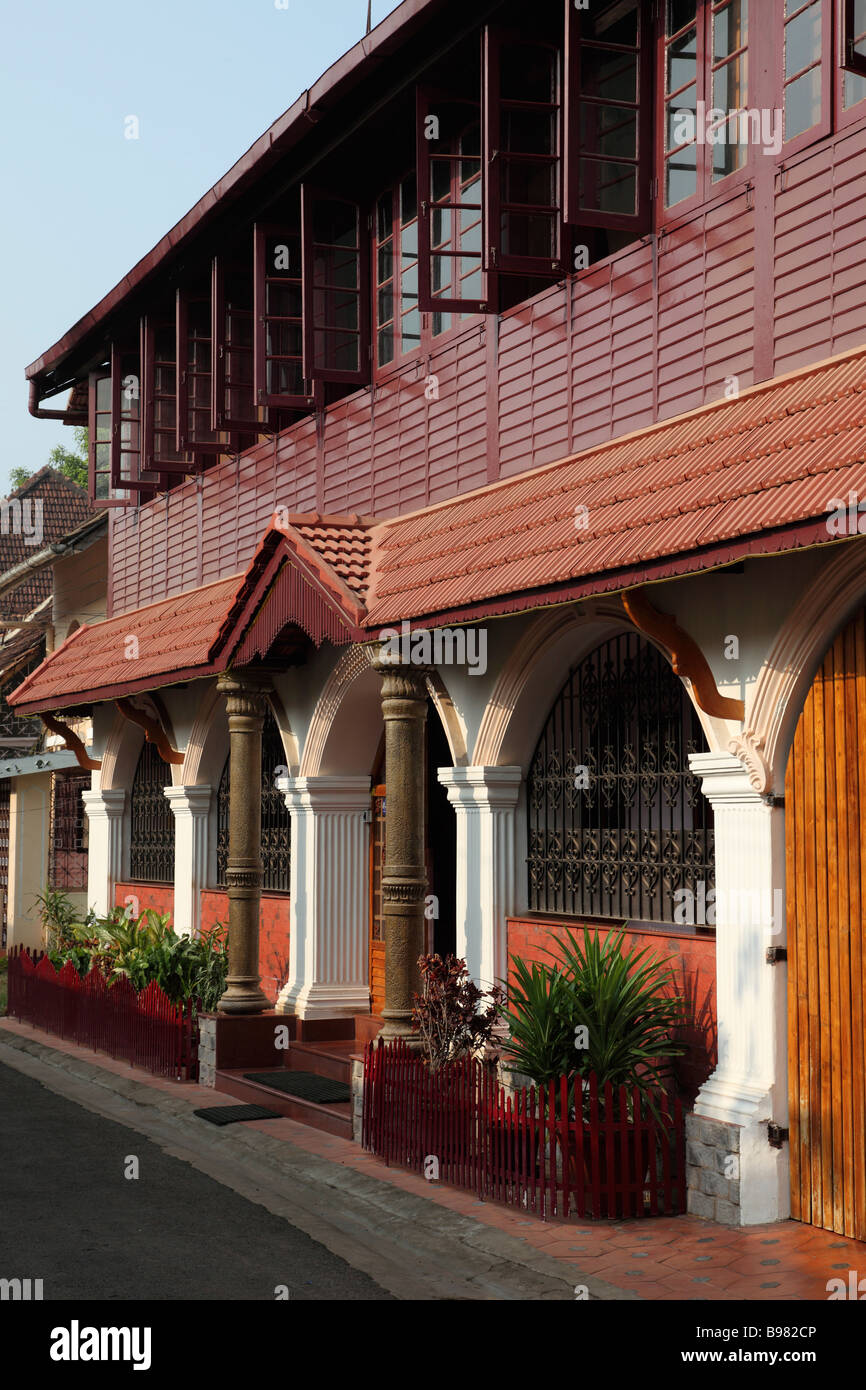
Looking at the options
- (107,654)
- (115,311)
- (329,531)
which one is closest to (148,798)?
(107,654)

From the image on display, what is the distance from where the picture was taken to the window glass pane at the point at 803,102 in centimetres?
855

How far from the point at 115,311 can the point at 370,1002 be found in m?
8.71

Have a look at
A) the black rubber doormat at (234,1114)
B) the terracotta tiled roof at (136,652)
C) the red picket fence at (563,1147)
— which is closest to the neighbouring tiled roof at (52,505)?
the terracotta tiled roof at (136,652)

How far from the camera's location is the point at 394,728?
1123 cm

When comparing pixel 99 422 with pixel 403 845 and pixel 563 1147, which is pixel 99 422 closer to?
pixel 403 845

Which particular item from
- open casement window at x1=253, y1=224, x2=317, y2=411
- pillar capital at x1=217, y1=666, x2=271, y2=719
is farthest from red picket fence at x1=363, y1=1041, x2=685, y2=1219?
open casement window at x1=253, y1=224, x2=317, y2=411

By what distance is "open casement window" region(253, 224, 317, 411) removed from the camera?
1447 centimetres

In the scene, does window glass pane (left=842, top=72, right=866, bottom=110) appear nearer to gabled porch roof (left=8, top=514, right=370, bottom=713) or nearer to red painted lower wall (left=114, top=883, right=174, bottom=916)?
gabled porch roof (left=8, top=514, right=370, bottom=713)

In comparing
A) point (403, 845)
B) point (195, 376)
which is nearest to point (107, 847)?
point (195, 376)

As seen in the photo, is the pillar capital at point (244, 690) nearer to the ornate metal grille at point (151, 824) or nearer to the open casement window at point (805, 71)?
the ornate metal grille at point (151, 824)

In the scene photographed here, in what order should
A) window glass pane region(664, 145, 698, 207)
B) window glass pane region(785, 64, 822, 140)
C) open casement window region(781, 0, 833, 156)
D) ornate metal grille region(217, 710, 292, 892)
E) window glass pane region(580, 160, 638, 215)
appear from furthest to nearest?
ornate metal grille region(217, 710, 292, 892) → window glass pane region(580, 160, 638, 215) → window glass pane region(664, 145, 698, 207) → window glass pane region(785, 64, 822, 140) → open casement window region(781, 0, 833, 156)

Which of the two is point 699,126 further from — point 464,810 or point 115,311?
point 115,311

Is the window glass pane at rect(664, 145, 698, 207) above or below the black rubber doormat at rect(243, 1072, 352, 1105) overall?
above

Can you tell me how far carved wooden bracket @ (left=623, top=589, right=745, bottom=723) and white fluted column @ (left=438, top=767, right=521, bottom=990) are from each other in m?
2.66
